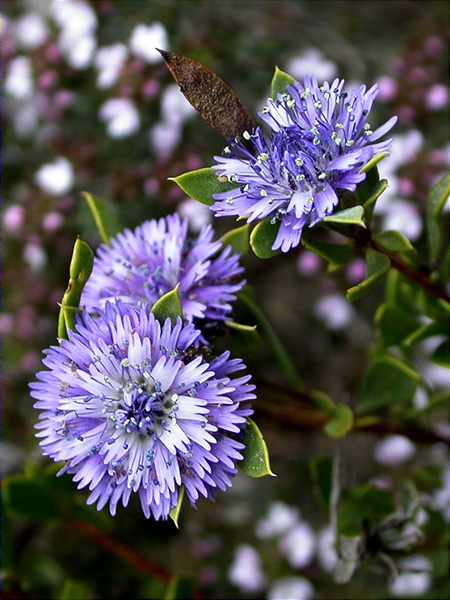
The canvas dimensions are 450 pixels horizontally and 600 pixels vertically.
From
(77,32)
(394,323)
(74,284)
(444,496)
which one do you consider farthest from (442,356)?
(77,32)

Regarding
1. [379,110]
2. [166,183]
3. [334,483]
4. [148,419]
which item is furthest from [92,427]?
[379,110]

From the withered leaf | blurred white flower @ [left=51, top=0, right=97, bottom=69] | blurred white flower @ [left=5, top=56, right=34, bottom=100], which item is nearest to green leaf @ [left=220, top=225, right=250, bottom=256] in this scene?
the withered leaf

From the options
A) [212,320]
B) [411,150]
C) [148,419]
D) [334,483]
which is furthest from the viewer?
[411,150]

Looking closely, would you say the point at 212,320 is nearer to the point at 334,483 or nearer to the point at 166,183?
the point at 334,483

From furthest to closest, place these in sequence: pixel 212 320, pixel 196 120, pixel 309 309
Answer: pixel 309 309
pixel 196 120
pixel 212 320

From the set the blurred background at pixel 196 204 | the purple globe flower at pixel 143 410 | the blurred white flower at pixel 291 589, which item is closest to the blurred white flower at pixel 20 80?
the blurred background at pixel 196 204

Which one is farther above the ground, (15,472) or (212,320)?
(212,320)

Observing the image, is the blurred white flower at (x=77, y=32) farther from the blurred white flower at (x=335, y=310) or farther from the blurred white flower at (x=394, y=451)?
the blurred white flower at (x=394, y=451)

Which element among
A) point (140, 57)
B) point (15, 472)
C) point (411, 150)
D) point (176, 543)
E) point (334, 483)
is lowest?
point (176, 543)
